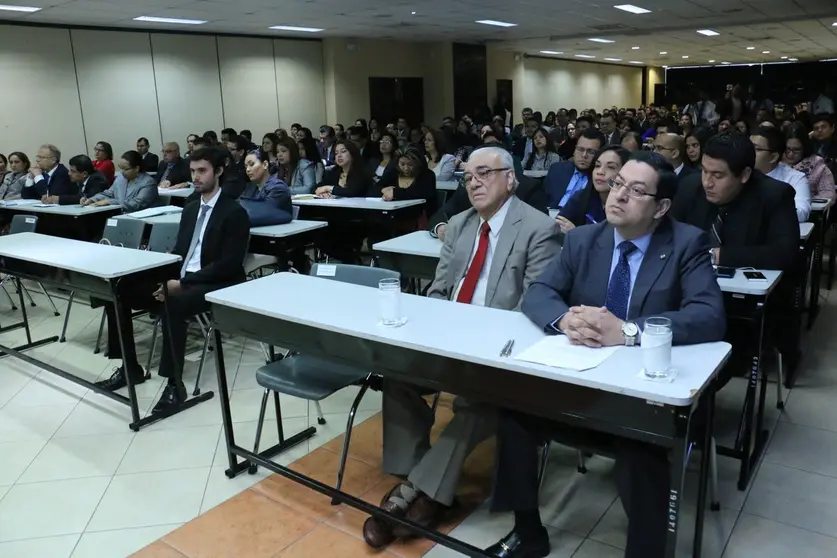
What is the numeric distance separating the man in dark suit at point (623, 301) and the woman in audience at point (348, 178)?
12.5 feet

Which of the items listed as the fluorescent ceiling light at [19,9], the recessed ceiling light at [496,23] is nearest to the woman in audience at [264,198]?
the fluorescent ceiling light at [19,9]

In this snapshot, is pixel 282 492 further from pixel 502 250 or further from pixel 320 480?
pixel 502 250

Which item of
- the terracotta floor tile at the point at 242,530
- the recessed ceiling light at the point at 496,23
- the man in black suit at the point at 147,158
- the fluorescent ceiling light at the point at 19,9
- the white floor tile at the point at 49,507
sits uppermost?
the recessed ceiling light at the point at 496,23

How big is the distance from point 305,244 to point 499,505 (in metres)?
3.03

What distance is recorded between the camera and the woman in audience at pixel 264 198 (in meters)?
4.66

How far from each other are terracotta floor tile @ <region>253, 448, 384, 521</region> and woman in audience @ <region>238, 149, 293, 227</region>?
2.11m

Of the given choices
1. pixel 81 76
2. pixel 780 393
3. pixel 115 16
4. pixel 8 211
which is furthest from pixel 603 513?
pixel 81 76

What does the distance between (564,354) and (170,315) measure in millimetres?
2402

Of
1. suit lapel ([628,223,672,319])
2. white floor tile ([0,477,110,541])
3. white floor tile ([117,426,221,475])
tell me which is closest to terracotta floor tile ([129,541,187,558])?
white floor tile ([0,477,110,541])

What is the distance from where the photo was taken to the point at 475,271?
2.70 m

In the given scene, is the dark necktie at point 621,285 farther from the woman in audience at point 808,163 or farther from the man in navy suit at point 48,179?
the man in navy suit at point 48,179

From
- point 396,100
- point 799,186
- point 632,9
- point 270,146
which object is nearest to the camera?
point 799,186

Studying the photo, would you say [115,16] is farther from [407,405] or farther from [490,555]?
[490,555]

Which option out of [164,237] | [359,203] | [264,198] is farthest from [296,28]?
[164,237]
